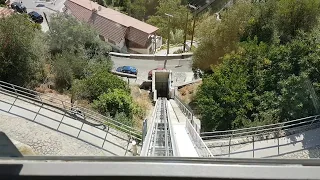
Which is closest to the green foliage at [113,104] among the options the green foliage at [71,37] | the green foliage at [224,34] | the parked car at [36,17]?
the green foliage at [71,37]

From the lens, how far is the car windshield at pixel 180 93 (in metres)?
9.52

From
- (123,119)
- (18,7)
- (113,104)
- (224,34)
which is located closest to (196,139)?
(123,119)

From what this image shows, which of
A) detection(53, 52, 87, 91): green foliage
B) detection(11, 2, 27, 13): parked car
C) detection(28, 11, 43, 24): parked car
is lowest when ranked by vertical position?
detection(53, 52, 87, 91): green foliage

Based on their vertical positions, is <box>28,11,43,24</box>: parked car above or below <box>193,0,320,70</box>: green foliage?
above

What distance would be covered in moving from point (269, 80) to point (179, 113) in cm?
379

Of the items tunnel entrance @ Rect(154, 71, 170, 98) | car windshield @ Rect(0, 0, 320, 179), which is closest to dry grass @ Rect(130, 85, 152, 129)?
car windshield @ Rect(0, 0, 320, 179)

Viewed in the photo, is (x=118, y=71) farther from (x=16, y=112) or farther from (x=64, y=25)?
(x=16, y=112)

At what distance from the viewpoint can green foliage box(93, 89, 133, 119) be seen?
12.5 metres

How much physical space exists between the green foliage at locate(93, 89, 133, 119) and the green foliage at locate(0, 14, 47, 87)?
277 centimetres

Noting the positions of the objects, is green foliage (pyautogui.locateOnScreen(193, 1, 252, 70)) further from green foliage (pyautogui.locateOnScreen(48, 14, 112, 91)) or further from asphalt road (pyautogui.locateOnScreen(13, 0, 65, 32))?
asphalt road (pyautogui.locateOnScreen(13, 0, 65, 32))

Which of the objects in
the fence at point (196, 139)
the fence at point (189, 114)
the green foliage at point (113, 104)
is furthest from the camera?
the green foliage at point (113, 104)

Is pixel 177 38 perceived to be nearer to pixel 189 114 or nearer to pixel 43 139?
pixel 189 114

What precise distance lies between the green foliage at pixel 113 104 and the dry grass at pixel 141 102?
2.11ft

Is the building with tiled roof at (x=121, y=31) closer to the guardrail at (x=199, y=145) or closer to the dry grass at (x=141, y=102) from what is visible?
the dry grass at (x=141, y=102)
